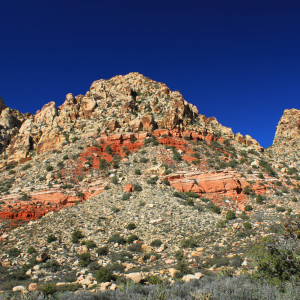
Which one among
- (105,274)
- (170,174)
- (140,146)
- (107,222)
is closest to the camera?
(105,274)

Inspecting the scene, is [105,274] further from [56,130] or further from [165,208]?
[56,130]

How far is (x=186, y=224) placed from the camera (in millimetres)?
21109

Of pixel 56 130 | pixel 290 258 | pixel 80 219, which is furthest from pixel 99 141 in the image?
pixel 290 258

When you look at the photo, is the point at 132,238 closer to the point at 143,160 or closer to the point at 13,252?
the point at 13,252

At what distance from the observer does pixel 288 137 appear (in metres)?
63.0

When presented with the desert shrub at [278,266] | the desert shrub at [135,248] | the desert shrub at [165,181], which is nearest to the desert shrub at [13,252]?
the desert shrub at [135,248]

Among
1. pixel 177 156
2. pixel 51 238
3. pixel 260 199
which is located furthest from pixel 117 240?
pixel 177 156

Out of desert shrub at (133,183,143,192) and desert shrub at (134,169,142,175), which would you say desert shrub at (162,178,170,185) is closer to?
desert shrub at (133,183,143,192)

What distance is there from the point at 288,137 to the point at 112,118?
51.7 metres

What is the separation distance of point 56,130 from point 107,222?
30.4 meters

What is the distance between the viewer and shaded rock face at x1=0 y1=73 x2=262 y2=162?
44219 mm

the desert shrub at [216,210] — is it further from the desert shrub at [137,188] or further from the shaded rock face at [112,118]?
the shaded rock face at [112,118]

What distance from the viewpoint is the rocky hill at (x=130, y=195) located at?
15242mm

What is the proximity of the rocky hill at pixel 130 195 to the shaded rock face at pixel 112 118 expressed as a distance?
0.97 feet
